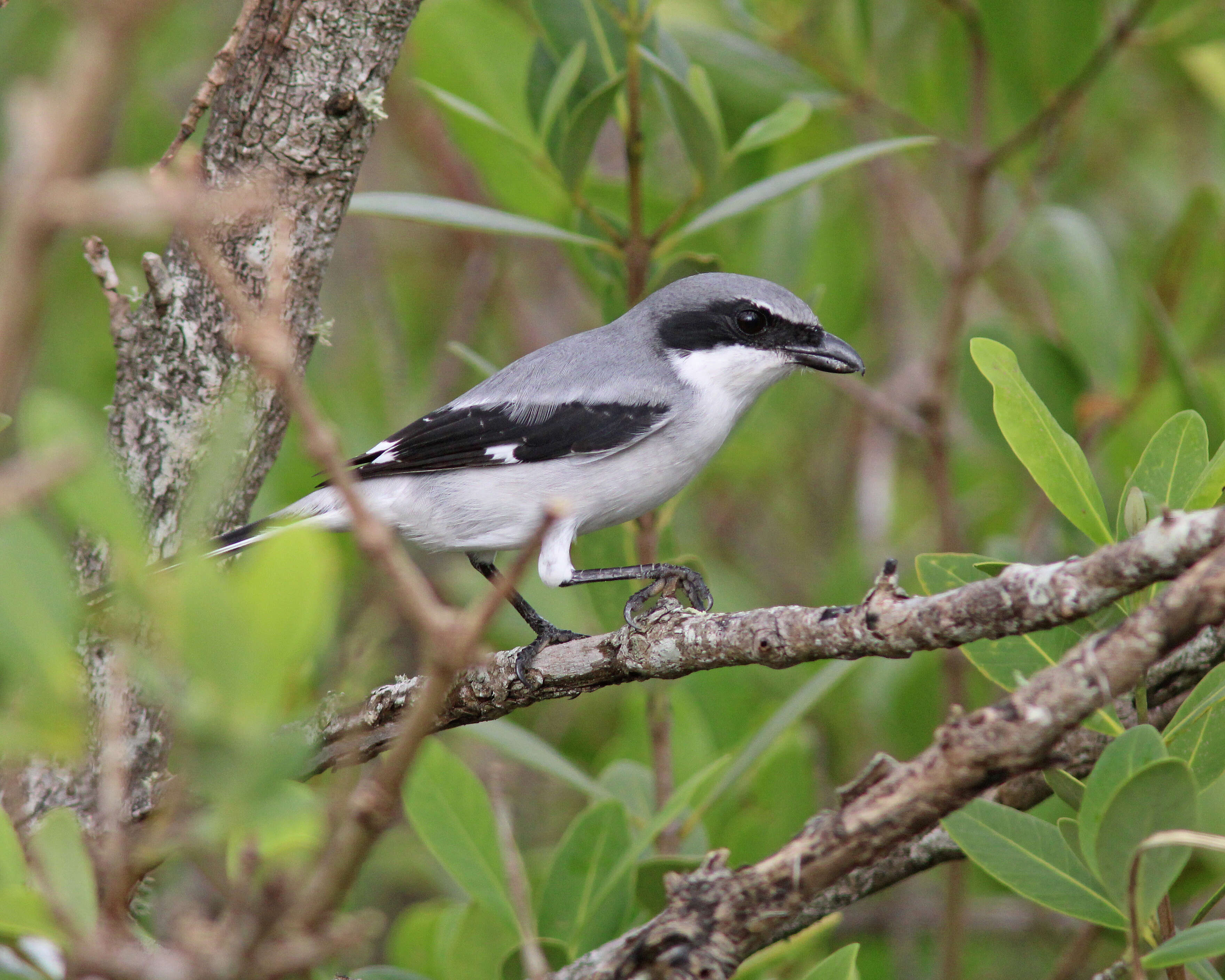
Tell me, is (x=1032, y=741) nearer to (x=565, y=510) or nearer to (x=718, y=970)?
(x=718, y=970)

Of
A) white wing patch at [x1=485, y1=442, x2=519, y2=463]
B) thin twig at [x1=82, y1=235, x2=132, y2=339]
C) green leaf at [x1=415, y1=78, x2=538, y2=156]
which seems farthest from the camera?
white wing patch at [x1=485, y1=442, x2=519, y2=463]

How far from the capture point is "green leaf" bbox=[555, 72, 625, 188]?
278 centimetres

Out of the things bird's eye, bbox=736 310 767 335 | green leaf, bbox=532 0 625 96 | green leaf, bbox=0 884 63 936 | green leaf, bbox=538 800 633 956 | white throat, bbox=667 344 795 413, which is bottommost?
green leaf, bbox=538 800 633 956

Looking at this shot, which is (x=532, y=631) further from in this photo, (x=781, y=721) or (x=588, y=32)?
(x=588, y=32)

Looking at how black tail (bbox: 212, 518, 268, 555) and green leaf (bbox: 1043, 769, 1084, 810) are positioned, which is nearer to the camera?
green leaf (bbox: 1043, 769, 1084, 810)

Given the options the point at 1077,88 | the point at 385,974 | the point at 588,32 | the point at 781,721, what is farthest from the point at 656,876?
the point at 1077,88

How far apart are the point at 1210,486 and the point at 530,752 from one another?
5.08ft

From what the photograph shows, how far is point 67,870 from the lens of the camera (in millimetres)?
1159

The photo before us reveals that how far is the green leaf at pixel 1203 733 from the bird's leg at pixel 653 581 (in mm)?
1181

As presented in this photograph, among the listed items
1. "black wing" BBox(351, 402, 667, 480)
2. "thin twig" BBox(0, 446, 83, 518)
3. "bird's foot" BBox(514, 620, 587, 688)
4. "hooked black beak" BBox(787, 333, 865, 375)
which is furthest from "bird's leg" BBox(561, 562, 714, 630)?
"thin twig" BBox(0, 446, 83, 518)

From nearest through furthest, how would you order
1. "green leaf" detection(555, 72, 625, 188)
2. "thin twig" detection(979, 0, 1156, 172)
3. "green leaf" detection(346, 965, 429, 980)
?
1. "green leaf" detection(346, 965, 429, 980)
2. "green leaf" detection(555, 72, 625, 188)
3. "thin twig" detection(979, 0, 1156, 172)

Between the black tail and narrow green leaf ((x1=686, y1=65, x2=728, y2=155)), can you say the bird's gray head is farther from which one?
the black tail

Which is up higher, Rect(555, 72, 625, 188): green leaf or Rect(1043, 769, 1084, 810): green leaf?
Rect(555, 72, 625, 188): green leaf

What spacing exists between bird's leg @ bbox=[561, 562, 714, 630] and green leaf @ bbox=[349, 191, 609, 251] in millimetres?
867
